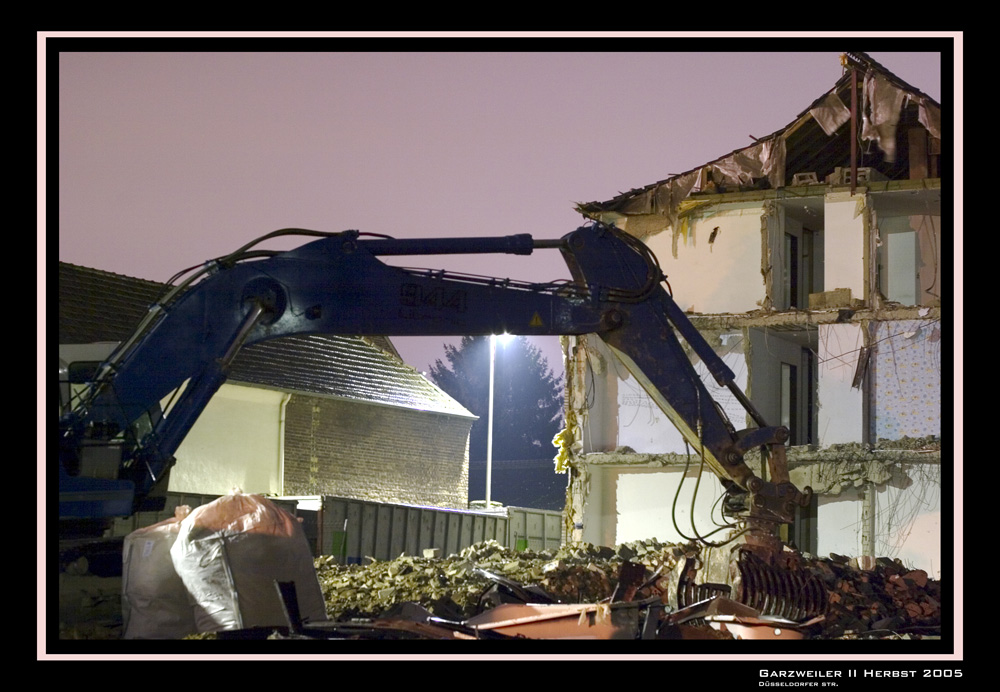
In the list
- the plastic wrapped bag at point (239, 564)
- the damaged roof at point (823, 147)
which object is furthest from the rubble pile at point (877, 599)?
the damaged roof at point (823, 147)

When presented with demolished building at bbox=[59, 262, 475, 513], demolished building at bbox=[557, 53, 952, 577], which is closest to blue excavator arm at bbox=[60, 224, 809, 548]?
demolished building at bbox=[557, 53, 952, 577]

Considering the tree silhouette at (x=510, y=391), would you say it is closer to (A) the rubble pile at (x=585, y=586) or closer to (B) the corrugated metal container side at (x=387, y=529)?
(B) the corrugated metal container side at (x=387, y=529)

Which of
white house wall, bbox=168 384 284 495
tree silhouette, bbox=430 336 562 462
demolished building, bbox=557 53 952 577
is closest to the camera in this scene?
demolished building, bbox=557 53 952 577

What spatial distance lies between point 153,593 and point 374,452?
19.3m

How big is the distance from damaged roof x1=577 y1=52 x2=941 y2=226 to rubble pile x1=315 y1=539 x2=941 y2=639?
6387mm

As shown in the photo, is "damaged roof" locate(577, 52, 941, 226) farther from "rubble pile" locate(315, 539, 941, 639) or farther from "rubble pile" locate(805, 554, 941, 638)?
"rubble pile" locate(805, 554, 941, 638)

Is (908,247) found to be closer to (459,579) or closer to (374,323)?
(459,579)

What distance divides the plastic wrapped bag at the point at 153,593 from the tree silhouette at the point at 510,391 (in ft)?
166

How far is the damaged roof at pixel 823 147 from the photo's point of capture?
18.5 m

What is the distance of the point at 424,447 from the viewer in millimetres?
31031

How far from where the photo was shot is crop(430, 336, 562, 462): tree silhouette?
61.4m

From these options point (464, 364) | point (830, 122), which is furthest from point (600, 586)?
point (464, 364)

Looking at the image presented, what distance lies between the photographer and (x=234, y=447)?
25141mm
